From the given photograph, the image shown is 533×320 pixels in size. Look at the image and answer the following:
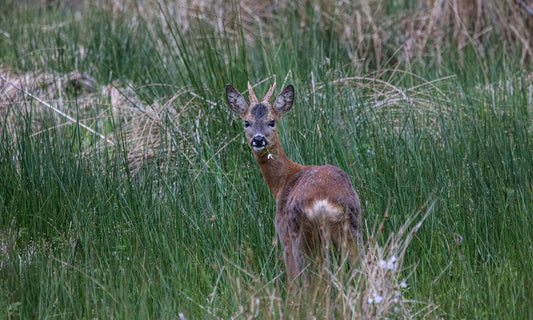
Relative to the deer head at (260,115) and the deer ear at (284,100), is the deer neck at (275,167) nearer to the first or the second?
the deer head at (260,115)

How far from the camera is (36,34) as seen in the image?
829 centimetres

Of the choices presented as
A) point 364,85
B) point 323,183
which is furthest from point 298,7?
point 323,183

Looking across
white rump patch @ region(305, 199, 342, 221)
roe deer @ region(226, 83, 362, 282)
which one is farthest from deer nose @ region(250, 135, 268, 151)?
white rump patch @ region(305, 199, 342, 221)

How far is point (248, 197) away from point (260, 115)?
58 centimetres

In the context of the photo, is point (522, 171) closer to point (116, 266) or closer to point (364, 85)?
point (364, 85)

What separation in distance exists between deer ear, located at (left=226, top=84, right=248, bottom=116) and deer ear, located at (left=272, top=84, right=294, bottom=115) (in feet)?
0.63

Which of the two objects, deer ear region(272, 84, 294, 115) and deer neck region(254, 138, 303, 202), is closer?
deer neck region(254, 138, 303, 202)

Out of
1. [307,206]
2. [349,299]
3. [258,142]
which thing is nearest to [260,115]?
[258,142]

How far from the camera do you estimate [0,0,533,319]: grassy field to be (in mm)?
3270

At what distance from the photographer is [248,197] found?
178 inches

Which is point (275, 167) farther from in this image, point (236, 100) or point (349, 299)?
point (349, 299)

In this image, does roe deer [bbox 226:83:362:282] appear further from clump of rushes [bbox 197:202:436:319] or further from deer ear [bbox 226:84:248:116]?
deer ear [bbox 226:84:248:116]

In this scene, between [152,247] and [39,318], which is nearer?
[39,318]

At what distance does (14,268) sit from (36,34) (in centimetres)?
525
